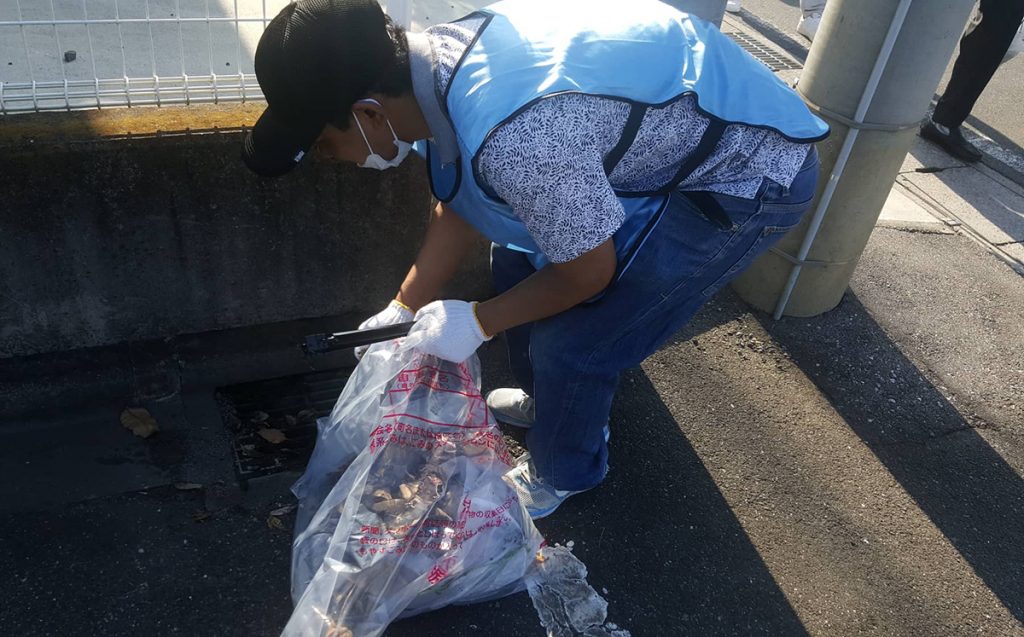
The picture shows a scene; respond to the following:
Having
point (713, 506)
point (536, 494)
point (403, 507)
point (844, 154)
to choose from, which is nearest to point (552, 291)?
point (403, 507)

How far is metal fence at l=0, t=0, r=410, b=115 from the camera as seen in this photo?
2.43 m

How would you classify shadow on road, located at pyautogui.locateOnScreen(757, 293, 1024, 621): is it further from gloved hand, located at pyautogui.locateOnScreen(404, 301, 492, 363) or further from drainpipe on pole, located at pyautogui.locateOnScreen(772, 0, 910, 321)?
gloved hand, located at pyautogui.locateOnScreen(404, 301, 492, 363)

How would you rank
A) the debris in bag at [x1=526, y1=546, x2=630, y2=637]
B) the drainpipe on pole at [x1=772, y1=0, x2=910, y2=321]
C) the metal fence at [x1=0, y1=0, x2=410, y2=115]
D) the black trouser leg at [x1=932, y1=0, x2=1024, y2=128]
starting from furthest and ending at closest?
1. the black trouser leg at [x1=932, y1=0, x2=1024, y2=128]
2. the drainpipe on pole at [x1=772, y1=0, x2=910, y2=321]
3. the metal fence at [x1=0, y1=0, x2=410, y2=115]
4. the debris in bag at [x1=526, y1=546, x2=630, y2=637]

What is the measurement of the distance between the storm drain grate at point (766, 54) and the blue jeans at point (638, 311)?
168 inches

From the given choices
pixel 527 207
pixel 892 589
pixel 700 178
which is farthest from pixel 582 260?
pixel 892 589

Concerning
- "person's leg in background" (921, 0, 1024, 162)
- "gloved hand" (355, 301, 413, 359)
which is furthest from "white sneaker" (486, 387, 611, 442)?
"person's leg in background" (921, 0, 1024, 162)

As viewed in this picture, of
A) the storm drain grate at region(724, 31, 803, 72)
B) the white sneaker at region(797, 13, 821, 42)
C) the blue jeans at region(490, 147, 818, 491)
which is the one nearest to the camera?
the blue jeans at region(490, 147, 818, 491)

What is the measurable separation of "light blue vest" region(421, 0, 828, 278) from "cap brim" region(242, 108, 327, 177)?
0.31m

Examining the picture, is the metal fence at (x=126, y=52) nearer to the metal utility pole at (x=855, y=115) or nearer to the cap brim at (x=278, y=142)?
the cap brim at (x=278, y=142)

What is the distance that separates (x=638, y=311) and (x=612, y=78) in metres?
0.61

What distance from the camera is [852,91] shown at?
9.43 feet

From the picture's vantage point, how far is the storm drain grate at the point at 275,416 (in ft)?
8.20

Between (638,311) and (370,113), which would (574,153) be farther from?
(638,311)

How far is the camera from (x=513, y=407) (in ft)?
8.73
